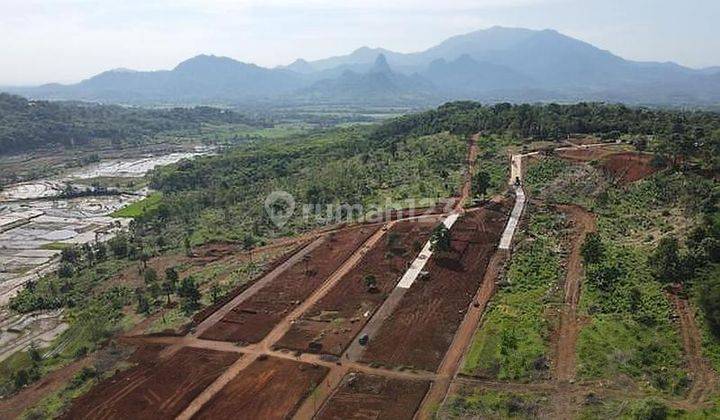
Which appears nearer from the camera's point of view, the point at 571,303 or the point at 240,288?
the point at 571,303

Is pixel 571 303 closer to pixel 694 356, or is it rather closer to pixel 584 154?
pixel 694 356

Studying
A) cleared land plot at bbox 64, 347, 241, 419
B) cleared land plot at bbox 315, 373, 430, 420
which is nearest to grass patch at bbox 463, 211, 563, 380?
cleared land plot at bbox 315, 373, 430, 420

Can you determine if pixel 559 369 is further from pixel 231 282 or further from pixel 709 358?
pixel 231 282

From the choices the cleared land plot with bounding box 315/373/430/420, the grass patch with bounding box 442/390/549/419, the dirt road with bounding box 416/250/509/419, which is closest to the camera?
the grass patch with bounding box 442/390/549/419

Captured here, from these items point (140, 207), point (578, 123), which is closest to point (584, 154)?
point (578, 123)

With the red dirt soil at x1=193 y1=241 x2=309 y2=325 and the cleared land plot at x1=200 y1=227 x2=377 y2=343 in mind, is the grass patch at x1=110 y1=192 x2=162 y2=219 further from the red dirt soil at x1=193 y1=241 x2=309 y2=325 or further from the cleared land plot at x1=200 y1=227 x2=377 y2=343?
the cleared land plot at x1=200 y1=227 x2=377 y2=343

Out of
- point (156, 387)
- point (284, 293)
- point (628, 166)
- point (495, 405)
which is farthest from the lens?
point (628, 166)
